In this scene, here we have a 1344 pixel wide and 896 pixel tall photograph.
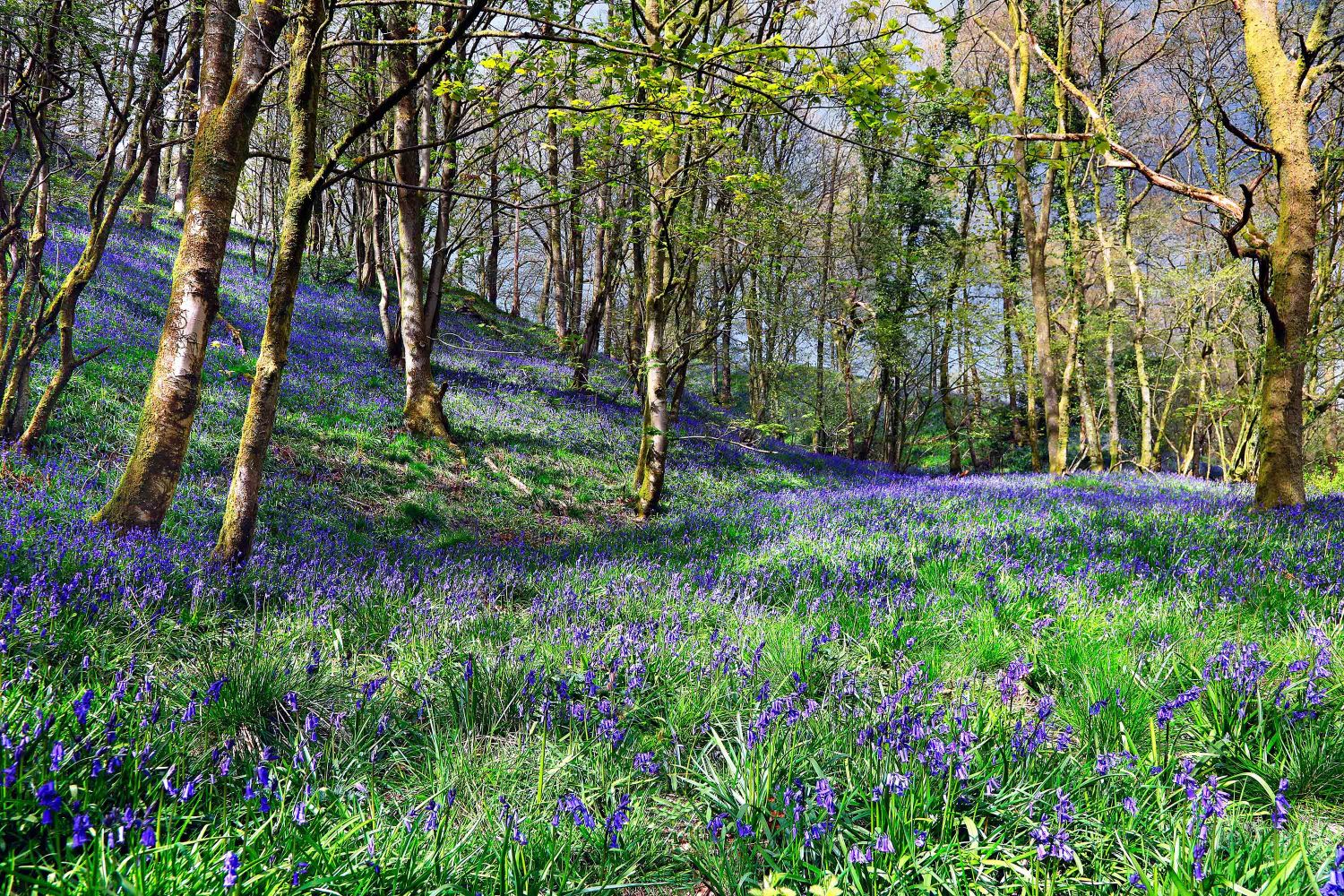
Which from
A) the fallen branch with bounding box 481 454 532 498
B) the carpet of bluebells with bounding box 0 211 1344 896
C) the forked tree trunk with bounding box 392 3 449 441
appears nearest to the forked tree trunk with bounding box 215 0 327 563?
the carpet of bluebells with bounding box 0 211 1344 896

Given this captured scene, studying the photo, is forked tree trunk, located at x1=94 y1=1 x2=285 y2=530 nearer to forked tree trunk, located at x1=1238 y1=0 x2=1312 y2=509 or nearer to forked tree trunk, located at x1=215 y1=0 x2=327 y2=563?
forked tree trunk, located at x1=215 y1=0 x2=327 y2=563

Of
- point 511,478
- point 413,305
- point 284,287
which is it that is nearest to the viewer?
point 284,287

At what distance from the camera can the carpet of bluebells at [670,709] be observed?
1.89 meters

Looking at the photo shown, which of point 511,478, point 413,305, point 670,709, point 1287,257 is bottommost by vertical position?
point 670,709

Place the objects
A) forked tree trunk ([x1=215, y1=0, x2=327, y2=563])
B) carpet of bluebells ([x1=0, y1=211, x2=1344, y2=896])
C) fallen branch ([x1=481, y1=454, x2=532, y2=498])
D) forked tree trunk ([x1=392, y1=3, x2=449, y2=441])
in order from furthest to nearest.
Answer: forked tree trunk ([x1=392, y1=3, x2=449, y2=441]) → fallen branch ([x1=481, y1=454, x2=532, y2=498]) → forked tree trunk ([x1=215, y1=0, x2=327, y2=563]) → carpet of bluebells ([x1=0, y1=211, x2=1344, y2=896])

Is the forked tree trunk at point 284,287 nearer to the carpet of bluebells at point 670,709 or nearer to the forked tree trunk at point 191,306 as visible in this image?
the forked tree trunk at point 191,306

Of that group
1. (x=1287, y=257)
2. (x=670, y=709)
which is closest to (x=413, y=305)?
(x=670, y=709)

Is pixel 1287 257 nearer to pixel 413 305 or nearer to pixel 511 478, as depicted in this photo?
pixel 511 478

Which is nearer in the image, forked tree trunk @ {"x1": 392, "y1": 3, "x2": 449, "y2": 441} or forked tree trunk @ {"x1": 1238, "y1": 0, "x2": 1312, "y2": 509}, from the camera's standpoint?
forked tree trunk @ {"x1": 1238, "y1": 0, "x2": 1312, "y2": 509}

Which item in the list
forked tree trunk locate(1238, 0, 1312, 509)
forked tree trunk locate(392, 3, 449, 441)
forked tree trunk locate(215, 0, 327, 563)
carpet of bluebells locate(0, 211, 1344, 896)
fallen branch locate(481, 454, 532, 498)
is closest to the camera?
carpet of bluebells locate(0, 211, 1344, 896)

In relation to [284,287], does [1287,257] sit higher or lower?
higher

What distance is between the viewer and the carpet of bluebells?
6.20 ft

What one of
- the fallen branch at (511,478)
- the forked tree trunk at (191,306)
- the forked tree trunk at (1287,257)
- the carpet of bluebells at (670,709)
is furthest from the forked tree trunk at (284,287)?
the forked tree trunk at (1287,257)

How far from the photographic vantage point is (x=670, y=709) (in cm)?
295
